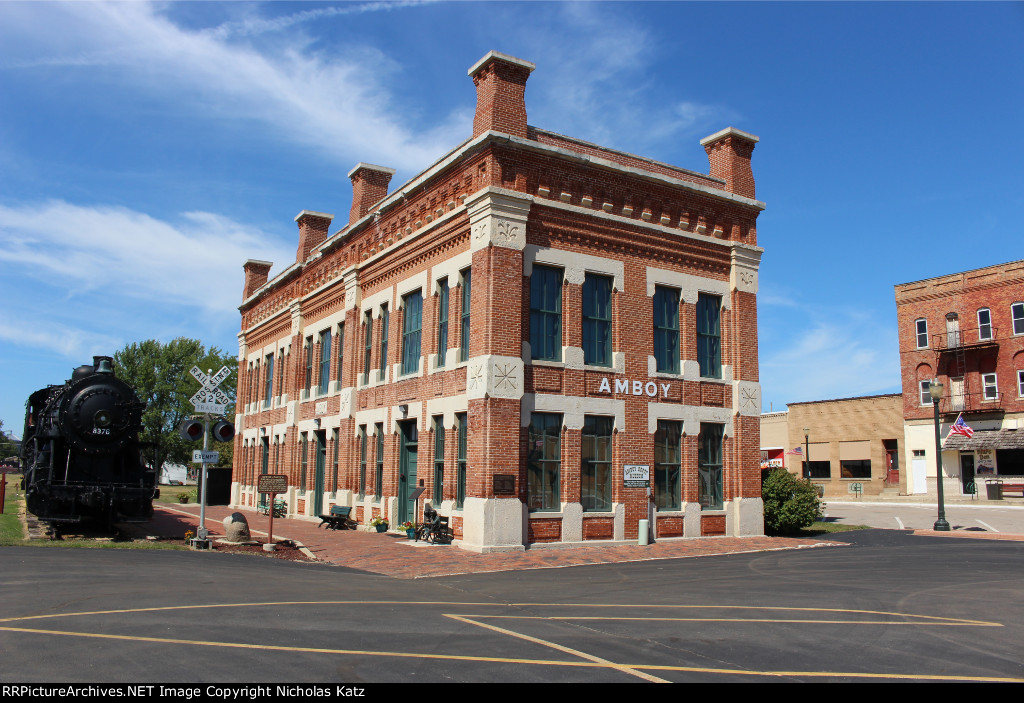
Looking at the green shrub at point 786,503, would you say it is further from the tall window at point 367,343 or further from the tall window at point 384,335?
the tall window at point 367,343

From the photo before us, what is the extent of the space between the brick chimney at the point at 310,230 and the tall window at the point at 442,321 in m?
14.0

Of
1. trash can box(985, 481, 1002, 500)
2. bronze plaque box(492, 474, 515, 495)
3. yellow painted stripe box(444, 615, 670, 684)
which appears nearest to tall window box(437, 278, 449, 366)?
bronze plaque box(492, 474, 515, 495)

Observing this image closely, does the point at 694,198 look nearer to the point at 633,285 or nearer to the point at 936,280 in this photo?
the point at 633,285

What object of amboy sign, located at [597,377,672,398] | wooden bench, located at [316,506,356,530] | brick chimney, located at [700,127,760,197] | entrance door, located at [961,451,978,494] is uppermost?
brick chimney, located at [700,127,760,197]

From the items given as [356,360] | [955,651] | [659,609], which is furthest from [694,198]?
[955,651]

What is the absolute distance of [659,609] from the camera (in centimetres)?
1048

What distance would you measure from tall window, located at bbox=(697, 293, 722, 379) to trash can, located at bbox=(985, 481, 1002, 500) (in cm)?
Result: 2912

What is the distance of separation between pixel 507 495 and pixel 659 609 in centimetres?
798

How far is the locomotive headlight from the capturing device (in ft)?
63.8

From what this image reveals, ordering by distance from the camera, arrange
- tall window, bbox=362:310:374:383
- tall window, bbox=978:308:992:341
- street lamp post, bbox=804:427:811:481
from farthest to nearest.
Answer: street lamp post, bbox=804:427:811:481 < tall window, bbox=978:308:992:341 < tall window, bbox=362:310:374:383

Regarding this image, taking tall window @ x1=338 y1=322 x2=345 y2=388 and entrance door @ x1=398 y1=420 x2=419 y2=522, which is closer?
entrance door @ x1=398 y1=420 x2=419 y2=522

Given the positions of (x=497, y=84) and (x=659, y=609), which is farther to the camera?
(x=497, y=84)

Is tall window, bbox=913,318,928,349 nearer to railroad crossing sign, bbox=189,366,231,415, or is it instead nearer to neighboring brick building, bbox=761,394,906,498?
neighboring brick building, bbox=761,394,906,498

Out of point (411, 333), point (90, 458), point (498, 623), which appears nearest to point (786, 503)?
point (411, 333)
